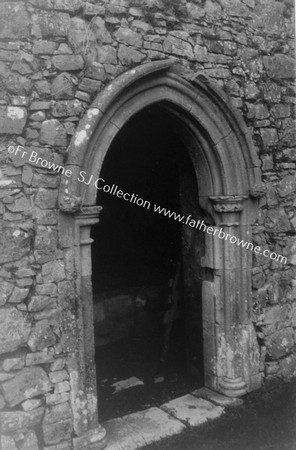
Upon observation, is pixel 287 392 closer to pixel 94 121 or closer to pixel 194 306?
pixel 194 306

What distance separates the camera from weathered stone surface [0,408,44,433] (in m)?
3.38

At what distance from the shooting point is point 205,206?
4.80 metres

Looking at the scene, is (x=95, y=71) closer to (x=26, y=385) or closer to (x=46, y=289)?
(x=46, y=289)

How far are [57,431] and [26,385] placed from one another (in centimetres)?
49

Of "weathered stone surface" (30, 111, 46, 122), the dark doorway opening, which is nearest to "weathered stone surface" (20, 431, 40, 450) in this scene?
the dark doorway opening

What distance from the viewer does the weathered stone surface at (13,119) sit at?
332cm

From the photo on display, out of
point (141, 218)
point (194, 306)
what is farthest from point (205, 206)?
point (141, 218)

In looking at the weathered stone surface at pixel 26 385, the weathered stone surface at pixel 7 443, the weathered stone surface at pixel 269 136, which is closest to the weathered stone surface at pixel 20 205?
the weathered stone surface at pixel 26 385

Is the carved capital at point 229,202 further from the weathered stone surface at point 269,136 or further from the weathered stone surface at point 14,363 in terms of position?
the weathered stone surface at point 14,363

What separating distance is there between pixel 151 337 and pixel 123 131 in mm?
3136

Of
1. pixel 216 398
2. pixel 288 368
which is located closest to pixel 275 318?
pixel 288 368

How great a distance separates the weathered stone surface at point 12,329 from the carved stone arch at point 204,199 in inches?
18.4

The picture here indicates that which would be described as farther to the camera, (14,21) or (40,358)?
(40,358)

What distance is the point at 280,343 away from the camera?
5.02 metres
